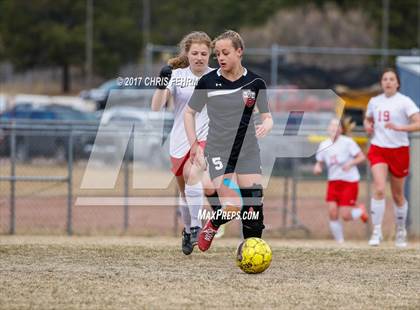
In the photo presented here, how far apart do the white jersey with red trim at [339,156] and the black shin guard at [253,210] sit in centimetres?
595

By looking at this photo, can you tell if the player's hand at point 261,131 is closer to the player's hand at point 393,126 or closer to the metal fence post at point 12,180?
the player's hand at point 393,126

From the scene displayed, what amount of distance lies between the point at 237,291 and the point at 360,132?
9.58m

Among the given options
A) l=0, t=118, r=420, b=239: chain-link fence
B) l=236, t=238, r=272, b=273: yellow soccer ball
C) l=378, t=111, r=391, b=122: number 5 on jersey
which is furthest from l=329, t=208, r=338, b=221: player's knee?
l=236, t=238, r=272, b=273: yellow soccer ball

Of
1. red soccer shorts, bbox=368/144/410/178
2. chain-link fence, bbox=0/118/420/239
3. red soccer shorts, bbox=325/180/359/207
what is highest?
red soccer shorts, bbox=368/144/410/178

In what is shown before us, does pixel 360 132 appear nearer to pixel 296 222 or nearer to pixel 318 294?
pixel 296 222

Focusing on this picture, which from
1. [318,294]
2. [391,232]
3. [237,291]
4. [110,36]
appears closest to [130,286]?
[237,291]

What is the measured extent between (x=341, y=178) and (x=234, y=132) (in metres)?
6.12

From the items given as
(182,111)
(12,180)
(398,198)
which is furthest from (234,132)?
(12,180)

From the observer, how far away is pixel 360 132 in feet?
52.7

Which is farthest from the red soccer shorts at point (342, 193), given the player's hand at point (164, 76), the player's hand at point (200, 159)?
the player's hand at point (200, 159)

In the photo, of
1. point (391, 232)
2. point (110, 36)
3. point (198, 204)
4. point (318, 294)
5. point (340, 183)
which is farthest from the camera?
point (110, 36)

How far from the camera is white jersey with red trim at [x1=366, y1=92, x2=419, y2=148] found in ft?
38.5

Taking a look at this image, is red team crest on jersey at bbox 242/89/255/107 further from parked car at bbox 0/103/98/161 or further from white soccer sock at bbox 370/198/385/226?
parked car at bbox 0/103/98/161

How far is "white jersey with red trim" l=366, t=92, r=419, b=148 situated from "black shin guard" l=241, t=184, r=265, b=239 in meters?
4.10
